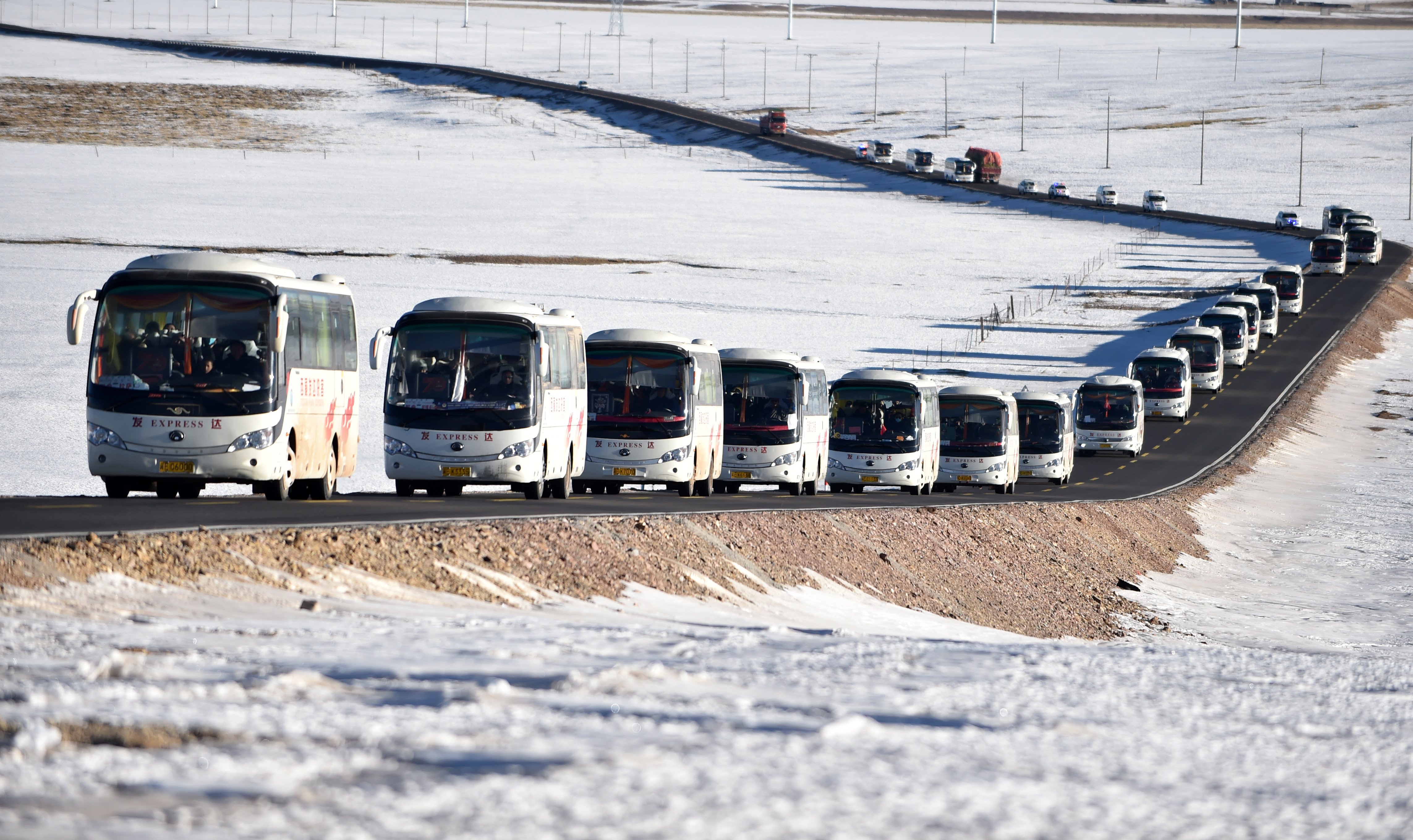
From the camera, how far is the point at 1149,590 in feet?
104

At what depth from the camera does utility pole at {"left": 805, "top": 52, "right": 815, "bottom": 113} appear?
167750mm

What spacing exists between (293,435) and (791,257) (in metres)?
72.2

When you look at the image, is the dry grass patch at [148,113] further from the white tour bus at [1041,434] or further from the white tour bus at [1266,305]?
the white tour bus at [1041,434]

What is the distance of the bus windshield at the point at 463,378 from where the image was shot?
82.8ft

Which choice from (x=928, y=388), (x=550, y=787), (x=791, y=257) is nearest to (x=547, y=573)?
(x=550, y=787)

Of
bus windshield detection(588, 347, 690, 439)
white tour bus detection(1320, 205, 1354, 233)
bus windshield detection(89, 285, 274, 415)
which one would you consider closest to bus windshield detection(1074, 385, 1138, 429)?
bus windshield detection(588, 347, 690, 439)

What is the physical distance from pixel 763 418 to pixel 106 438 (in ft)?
53.8

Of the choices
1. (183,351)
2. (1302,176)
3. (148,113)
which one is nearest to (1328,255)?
(1302,176)

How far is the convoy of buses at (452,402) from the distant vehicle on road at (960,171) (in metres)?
90.3

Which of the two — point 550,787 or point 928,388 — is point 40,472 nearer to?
point 928,388

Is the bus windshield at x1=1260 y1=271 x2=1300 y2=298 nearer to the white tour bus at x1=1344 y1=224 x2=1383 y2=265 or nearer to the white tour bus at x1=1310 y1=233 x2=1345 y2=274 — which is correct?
the white tour bus at x1=1310 y1=233 x2=1345 y2=274

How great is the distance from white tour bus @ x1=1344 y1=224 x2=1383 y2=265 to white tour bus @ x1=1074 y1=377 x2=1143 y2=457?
50635 millimetres

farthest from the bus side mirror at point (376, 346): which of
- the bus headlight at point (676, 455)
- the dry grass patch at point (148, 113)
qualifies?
the dry grass patch at point (148, 113)

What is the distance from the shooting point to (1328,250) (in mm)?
93000
